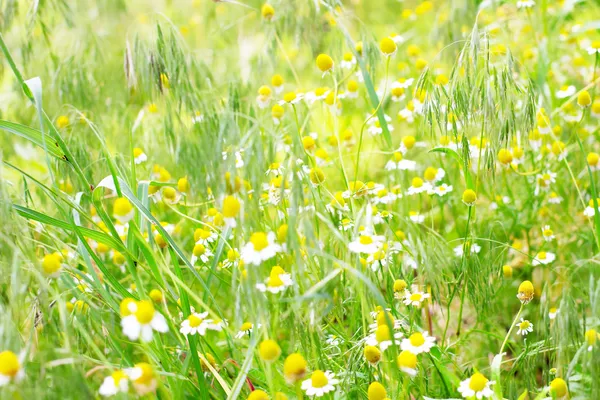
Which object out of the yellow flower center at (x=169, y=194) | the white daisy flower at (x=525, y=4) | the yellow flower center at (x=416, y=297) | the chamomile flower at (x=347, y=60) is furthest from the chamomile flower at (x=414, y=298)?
the white daisy flower at (x=525, y=4)

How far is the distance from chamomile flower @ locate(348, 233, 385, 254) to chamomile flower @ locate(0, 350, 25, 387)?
16.5 inches

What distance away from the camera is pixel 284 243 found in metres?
0.88

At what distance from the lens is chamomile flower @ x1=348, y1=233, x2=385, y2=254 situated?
896 millimetres

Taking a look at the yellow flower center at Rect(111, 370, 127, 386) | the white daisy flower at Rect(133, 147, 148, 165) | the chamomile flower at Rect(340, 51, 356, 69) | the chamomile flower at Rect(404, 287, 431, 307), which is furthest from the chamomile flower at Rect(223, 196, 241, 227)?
the chamomile flower at Rect(340, 51, 356, 69)

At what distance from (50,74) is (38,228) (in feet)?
2.99

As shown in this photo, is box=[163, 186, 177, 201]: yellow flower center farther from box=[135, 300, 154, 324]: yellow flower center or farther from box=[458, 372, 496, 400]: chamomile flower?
box=[458, 372, 496, 400]: chamomile flower

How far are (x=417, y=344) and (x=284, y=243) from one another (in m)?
0.24

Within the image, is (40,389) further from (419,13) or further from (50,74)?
(419,13)

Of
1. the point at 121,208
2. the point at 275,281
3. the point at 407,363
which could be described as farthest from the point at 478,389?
the point at 121,208

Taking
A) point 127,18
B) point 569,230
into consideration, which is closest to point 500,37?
point 569,230

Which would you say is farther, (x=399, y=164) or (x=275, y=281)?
(x=399, y=164)

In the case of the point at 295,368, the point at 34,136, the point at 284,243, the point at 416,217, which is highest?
the point at 34,136

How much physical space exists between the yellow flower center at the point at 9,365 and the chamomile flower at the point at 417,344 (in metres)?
0.49

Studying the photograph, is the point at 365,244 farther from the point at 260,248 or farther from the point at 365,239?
the point at 260,248
